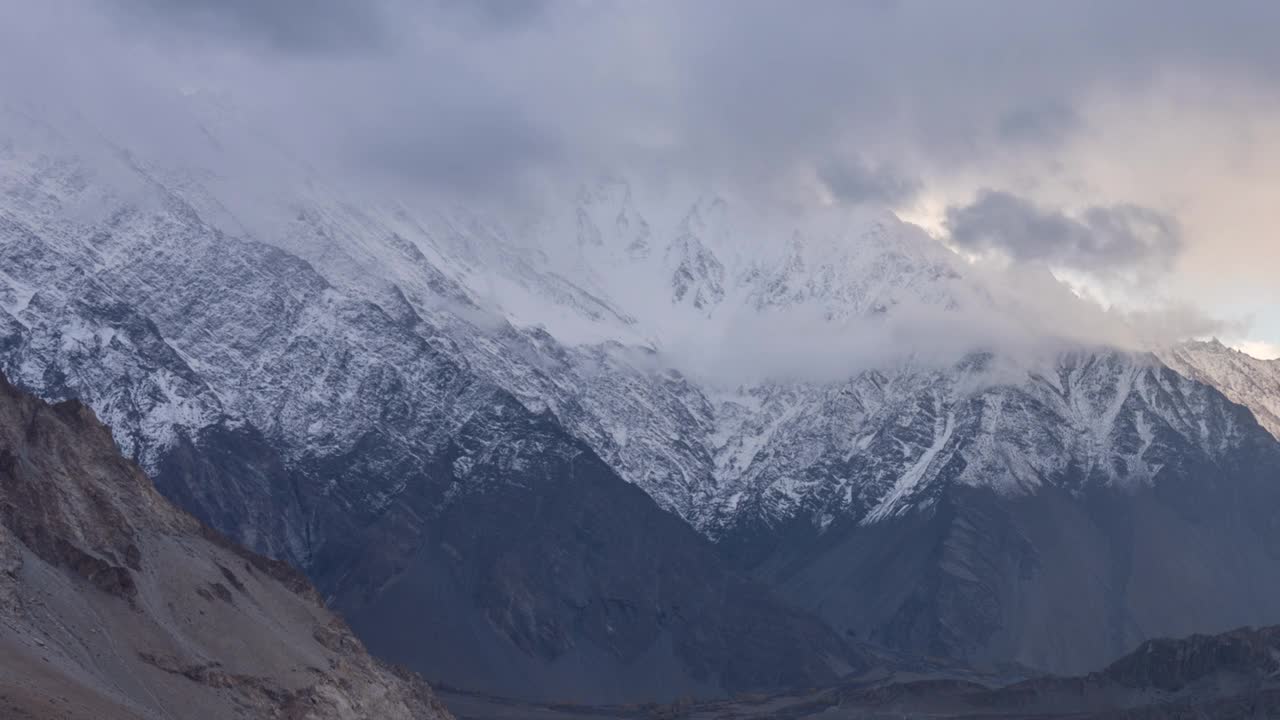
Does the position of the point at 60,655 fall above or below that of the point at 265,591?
below

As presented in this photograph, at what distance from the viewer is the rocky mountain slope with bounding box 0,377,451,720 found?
12131 centimetres

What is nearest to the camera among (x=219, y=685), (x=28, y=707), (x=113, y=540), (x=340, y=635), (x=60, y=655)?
(x=28, y=707)

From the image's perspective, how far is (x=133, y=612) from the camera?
13638cm

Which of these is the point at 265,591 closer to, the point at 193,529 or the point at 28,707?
the point at 193,529

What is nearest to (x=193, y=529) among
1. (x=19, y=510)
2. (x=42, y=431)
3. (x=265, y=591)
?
(x=265, y=591)

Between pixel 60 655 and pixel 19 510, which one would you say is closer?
pixel 60 655

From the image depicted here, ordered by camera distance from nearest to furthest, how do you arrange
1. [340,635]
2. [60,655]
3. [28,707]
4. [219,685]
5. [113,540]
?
1. [28,707]
2. [60,655]
3. [219,685]
4. [113,540]
5. [340,635]

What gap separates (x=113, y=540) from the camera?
14738 cm

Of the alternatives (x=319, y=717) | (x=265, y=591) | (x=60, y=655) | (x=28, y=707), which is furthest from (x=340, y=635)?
(x=28, y=707)

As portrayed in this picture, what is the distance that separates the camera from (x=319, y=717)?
14362cm

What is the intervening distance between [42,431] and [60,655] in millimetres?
39386

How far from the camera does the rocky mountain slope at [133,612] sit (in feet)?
398

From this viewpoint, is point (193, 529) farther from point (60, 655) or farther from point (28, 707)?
point (28, 707)

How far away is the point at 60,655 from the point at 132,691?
6488 millimetres
